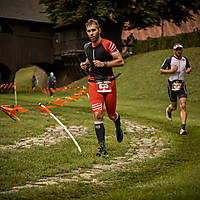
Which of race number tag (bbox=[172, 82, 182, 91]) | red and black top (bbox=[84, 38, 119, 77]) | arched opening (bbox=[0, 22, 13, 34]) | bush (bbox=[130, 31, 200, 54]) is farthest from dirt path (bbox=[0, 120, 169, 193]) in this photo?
arched opening (bbox=[0, 22, 13, 34])

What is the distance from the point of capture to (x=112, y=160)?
621 cm

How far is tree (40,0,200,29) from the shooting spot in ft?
107

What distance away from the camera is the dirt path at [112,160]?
15.9 feet

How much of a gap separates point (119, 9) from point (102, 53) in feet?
93.1

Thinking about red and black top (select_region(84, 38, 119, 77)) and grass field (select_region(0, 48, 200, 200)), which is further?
red and black top (select_region(84, 38, 119, 77))

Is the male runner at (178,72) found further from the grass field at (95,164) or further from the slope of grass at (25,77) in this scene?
the slope of grass at (25,77)

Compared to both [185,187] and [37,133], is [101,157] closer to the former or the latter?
[185,187]

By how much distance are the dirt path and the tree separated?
22805 mm

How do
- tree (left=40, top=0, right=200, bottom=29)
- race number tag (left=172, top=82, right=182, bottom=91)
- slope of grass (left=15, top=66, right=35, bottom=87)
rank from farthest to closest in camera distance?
slope of grass (left=15, top=66, right=35, bottom=87) → tree (left=40, top=0, right=200, bottom=29) → race number tag (left=172, top=82, right=182, bottom=91)

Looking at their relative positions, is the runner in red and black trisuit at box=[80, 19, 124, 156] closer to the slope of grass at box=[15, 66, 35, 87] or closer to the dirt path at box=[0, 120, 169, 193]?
the dirt path at box=[0, 120, 169, 193]

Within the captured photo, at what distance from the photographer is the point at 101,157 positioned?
6336 mm

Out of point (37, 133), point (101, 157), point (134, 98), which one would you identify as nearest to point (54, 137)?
point (37, 133)

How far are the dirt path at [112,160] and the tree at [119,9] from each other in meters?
22.8

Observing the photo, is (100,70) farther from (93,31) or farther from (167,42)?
(167,42)
